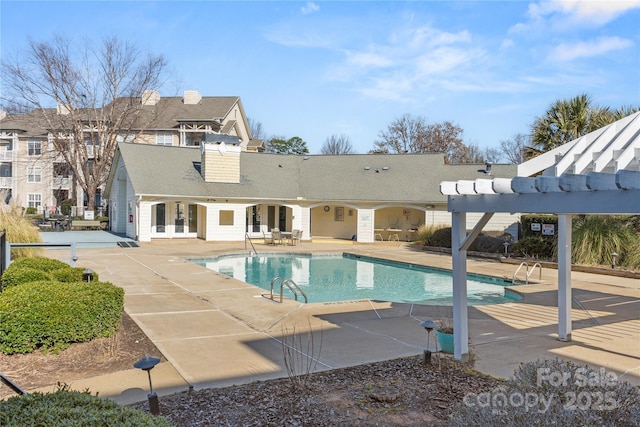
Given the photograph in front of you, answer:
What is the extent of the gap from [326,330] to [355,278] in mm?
8332

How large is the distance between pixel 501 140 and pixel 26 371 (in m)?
60.0

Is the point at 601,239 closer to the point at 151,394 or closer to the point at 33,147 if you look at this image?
the point at 151,394

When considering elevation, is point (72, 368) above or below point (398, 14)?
below

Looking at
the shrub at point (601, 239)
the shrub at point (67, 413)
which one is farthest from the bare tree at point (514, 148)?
the shrub at point (67, 413)

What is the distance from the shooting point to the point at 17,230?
11.8 meters

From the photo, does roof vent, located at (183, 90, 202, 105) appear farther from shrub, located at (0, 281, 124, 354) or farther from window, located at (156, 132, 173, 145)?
shrub, located at (0, 281, 124, 354)

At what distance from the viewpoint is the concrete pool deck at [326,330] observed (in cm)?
555

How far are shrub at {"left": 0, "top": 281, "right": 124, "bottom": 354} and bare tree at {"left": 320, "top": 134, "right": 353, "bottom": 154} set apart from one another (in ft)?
192

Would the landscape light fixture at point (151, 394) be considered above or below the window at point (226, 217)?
below

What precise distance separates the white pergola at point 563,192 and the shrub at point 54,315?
486cm

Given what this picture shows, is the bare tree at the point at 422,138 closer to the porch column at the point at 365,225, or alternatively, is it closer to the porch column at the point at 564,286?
the porch column at the point at 365,225

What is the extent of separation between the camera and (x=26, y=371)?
5.57m

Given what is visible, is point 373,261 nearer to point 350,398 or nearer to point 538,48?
point 538,48

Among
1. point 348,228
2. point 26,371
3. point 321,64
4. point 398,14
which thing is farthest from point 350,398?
point 348,228
